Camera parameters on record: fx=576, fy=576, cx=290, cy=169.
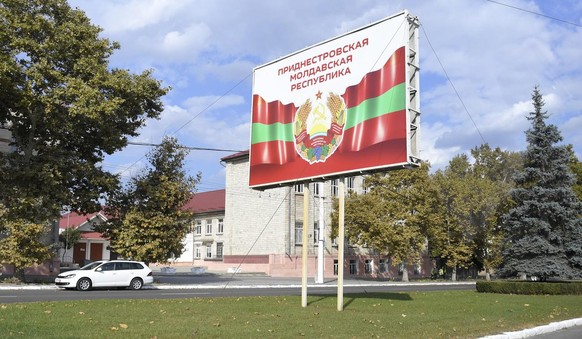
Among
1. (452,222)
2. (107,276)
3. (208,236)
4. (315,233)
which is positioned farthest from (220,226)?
(107,276)

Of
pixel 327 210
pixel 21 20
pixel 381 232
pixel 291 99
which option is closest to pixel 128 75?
pixel 21 20

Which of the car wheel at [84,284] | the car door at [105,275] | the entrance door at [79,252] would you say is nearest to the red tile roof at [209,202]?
the entrance door at [79,252]

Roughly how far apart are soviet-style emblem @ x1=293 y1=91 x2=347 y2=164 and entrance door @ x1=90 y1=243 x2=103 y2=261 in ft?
170

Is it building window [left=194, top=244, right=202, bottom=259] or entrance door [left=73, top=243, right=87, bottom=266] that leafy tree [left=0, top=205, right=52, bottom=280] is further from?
entrance door [left=73, top=243, right=87, bottom=266]

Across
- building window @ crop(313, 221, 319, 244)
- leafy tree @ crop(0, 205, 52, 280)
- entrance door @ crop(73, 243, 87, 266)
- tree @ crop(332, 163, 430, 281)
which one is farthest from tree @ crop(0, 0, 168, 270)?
entrance door @ crop(73, 243, 87, 266)

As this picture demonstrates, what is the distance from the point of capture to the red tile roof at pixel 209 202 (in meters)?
61.3

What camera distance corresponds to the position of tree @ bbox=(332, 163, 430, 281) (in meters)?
44.0

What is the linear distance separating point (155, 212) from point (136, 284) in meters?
5.69

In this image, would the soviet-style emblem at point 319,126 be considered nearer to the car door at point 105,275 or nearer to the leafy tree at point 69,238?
the car door at point 105,275

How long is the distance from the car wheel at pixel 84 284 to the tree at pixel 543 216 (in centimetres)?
2243

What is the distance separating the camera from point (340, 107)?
1750 cm

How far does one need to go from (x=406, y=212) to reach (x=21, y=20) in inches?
1181

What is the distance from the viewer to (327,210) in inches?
2147

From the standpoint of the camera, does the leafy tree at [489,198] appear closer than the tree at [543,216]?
No
